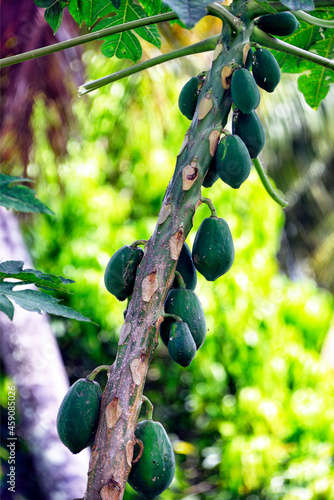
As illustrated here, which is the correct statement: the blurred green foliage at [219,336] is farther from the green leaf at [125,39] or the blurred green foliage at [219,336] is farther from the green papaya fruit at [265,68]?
the green papaya fruit at [265,68]

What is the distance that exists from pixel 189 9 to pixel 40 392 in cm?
236

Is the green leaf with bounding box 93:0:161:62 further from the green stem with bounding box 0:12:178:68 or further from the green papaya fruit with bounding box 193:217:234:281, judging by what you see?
the green papaya fruit with bounding box 193:217:234:281

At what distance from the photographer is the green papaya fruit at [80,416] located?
2.26ft

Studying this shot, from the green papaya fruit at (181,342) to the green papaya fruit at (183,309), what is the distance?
0.02 meters

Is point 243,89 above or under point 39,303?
above

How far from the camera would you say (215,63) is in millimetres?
801

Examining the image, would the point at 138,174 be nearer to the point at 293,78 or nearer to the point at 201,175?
the point at 293,78

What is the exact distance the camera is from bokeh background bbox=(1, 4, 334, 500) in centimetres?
329

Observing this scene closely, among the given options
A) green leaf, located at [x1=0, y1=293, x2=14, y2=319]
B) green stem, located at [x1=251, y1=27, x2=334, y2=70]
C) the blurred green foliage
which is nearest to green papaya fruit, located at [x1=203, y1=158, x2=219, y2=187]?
green stem, located at [x1=251, y1=27, x2=334, y2=70]

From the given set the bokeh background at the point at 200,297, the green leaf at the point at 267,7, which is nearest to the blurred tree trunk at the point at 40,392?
the bokeh background at the point at 200,297

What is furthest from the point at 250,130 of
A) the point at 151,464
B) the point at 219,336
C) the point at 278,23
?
→ the point at 219,336

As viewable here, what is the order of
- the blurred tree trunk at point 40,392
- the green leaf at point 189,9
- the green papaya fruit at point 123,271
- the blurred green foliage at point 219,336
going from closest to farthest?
the green leaf at point 189,9 → the green papaya fruit at point 123,271 → the blurred tree trunk at point 40,392 → the blurred green foliage at point 219,336

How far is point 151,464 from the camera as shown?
0.68m

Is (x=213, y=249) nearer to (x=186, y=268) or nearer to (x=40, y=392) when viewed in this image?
(x=186, y=268)
